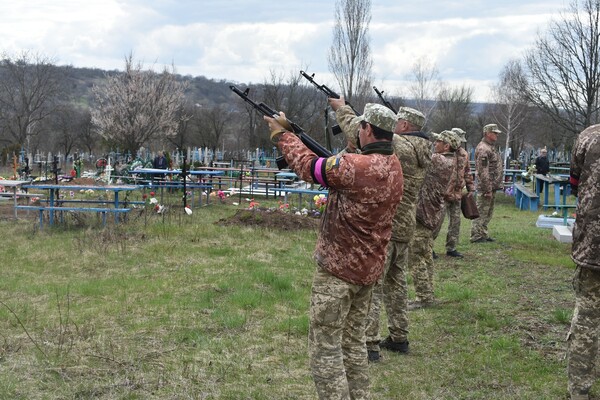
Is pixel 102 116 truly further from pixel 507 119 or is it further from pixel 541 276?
pixel 541 276

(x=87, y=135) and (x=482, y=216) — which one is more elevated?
(x=87, y=135)

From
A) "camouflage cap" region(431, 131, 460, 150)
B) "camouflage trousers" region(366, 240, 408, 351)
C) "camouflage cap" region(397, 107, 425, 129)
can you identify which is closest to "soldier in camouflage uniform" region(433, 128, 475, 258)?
"camouflage cap" region(431, 131, 460, 150)

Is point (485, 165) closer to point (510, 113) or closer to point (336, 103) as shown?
point (336, 103)

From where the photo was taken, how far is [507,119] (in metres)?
45.5

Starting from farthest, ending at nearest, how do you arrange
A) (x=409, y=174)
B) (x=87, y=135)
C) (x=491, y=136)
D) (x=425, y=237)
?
(x=87, y=135), (x=491, y=136), (x=425, y=237), (x=409, y=174)

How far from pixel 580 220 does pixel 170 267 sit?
5.95 metres

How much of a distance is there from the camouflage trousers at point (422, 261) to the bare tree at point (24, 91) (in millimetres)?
38020

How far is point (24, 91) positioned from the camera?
1714 inches

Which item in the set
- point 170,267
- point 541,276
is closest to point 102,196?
point 170,267

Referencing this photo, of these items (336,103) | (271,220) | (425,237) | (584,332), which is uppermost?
(336,103)

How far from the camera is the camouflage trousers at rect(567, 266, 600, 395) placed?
430cm

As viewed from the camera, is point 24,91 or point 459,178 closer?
point 459,178

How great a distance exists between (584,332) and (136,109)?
108ft

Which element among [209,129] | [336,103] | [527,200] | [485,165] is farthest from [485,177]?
[209,129]
